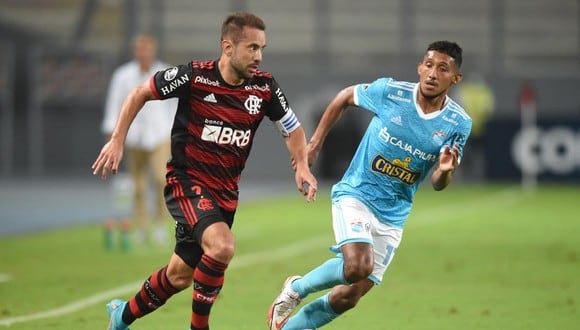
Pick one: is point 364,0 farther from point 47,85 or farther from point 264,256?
point 264,256

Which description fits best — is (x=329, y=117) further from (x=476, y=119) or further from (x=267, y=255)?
(x=476, y=119)

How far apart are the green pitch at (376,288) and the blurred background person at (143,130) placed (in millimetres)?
651

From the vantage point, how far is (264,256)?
1354 centimetres

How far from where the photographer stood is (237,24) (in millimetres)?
7480

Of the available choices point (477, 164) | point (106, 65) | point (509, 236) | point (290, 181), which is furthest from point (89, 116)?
point (509, 236)

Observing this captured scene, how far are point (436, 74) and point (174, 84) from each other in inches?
70.5

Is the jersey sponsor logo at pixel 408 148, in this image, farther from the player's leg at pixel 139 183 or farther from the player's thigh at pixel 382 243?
the player's leg at pixel 139 183

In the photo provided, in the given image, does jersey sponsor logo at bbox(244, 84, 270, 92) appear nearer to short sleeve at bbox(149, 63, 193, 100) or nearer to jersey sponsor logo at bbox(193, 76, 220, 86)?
jersey sponsor logo at bbox(193, 76, 220, 86)

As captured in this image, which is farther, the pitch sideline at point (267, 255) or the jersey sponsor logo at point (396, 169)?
the pitch sideline at point (267, 255)

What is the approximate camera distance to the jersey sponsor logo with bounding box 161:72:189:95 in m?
7.40

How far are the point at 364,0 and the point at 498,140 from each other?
6.31 metres

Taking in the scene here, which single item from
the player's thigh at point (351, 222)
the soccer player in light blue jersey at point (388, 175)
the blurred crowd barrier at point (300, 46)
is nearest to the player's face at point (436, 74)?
the soccer player in light blue jersey at point (388, 175)

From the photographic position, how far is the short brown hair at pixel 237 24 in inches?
294

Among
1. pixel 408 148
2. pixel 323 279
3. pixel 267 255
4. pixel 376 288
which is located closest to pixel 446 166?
pixel 408 148
